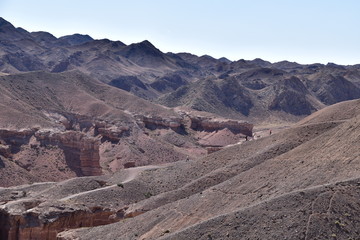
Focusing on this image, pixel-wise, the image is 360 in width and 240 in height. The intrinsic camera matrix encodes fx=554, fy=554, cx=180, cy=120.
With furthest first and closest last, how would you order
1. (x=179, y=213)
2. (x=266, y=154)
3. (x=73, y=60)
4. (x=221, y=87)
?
(x=73, y=60)
(x=221, y=87)
(x=266, y=154)
(x=179, y=213)

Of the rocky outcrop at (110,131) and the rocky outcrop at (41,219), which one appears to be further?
the rocky outcrop at (110,131)

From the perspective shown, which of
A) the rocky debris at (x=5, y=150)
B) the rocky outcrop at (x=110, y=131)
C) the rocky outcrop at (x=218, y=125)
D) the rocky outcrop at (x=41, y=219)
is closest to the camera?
the rocky outcrop at (x=41, y=219)

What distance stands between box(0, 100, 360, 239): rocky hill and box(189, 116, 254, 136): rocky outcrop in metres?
48.5

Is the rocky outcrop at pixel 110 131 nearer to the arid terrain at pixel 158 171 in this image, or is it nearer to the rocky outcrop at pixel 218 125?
the arid terrain at pixel 158 171

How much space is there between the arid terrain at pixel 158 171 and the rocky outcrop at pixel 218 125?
224mm

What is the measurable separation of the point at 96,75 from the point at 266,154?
141 m

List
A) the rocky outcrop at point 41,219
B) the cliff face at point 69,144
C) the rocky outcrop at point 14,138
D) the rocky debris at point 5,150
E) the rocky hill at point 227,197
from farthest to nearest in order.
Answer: the cliff face at point 69,144
the rocky outcrop at point 14,138
the rocky debris at point 5,150
the rocky outcrop at point 41,219
the rocky hill at point 227,197

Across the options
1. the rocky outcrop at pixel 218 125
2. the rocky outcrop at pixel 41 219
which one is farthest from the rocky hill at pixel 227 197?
the rocky outcrop at pixel 218 125

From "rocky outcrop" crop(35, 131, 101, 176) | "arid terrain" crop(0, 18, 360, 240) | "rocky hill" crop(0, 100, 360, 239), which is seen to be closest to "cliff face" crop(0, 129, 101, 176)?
"rocky outcrop" crop(35, 131, 101, 176)

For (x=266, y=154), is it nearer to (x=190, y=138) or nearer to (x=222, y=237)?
(x=222, y=237)

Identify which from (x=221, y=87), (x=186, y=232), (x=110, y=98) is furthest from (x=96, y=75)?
(x=186, y=232)

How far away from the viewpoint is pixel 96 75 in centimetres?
18038

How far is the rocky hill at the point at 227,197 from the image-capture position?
27.1 meters

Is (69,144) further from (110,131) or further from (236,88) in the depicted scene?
(236,88)
